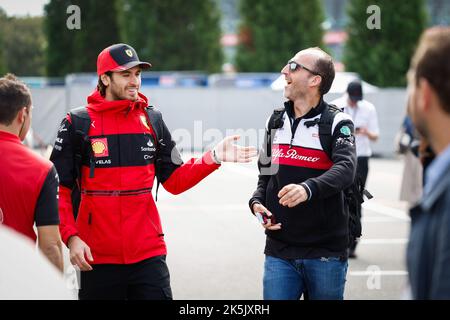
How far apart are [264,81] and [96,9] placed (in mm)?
8563

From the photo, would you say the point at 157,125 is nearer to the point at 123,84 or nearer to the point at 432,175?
the point at 123,84

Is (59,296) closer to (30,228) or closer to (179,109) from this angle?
(30,228)

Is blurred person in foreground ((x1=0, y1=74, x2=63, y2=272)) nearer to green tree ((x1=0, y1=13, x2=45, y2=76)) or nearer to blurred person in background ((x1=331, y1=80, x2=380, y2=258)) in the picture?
blurred person in background ((x1=331, y1=80, x2=380, y2=258))

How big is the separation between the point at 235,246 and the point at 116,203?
5336 mm

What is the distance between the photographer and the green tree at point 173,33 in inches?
1321

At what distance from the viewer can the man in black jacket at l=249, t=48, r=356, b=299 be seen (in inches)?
168

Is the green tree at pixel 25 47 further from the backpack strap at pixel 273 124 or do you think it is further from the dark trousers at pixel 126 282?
the dark trousers at pixel 126 282

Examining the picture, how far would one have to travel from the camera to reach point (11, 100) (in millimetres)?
4016

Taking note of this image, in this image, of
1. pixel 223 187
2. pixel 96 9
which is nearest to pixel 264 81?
pixel 96 9

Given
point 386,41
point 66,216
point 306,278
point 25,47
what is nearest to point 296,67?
point 306,278

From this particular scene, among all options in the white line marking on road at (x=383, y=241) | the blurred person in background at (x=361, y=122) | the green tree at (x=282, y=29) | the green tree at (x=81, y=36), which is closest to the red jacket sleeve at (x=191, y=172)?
the blurred person in background at (x=361, y=122)

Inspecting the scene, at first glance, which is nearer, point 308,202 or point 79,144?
point 308,202

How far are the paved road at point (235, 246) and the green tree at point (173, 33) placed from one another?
18.7m

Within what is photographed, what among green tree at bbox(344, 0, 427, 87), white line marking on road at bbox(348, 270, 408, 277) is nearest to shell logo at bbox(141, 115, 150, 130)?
white line marking on road at bbox(348, 270, 408, 277)
